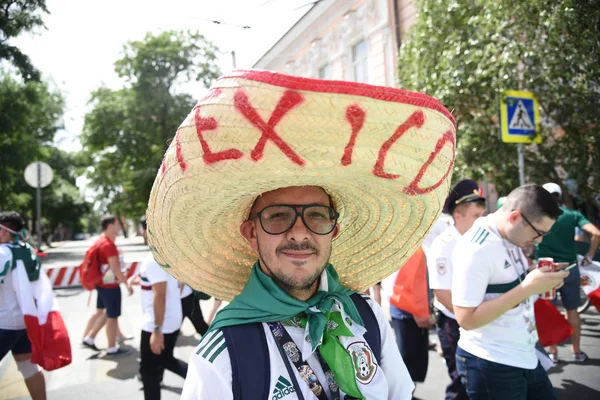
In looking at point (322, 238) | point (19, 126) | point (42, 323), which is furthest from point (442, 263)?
point (19, 126)

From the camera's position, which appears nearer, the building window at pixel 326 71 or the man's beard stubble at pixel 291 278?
the man's beard stubble at pixel 291 278

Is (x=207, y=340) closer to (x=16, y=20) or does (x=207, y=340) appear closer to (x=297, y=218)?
(x=297, y=218)

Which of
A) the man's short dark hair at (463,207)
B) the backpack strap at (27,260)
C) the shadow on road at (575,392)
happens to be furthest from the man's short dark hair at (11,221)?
the shadow on road at (575,392)

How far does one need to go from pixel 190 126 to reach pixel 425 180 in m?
0.75

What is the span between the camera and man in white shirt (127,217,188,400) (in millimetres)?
3900

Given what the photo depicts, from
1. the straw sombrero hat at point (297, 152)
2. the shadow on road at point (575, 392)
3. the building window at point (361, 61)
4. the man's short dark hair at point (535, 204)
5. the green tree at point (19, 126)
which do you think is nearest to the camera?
the straw sombrero hat at point (297, 152)

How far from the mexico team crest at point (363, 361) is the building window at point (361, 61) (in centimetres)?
1464

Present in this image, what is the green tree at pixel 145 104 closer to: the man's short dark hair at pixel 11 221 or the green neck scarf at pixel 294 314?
the man's short dark hair at pixel 11 221

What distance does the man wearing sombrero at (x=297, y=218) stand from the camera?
1.21m

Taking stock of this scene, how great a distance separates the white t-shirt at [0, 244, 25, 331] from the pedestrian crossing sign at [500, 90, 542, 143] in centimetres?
576

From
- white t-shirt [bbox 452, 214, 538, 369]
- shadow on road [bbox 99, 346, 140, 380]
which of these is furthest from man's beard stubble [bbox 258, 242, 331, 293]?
shadow on road [bbox 99, 346, 140, 380]

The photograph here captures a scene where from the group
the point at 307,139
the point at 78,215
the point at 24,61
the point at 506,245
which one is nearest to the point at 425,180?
the point at 307,139

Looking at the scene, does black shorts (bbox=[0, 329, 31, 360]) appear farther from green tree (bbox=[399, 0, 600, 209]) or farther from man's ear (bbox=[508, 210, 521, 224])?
green tree (bbox=[399, 0, 600, 209])

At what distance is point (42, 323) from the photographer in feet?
12.6
